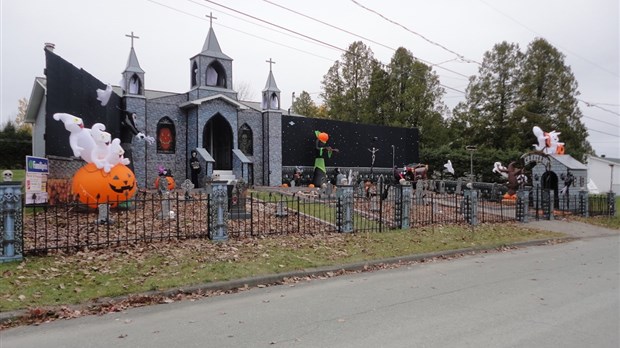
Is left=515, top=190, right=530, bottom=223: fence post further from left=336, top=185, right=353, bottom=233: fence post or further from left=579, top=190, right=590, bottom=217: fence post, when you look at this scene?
left=336, top=185, right=353, bottom=233: fence post

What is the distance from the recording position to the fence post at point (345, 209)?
41.3ft

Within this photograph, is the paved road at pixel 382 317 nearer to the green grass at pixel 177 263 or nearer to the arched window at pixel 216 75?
the green grass at pixel 177 263

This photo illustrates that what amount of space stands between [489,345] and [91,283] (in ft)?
19.4

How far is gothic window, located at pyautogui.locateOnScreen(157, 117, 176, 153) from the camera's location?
76.6 ft

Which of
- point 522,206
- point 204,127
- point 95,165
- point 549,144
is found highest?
point 204,127

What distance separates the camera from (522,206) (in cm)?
1805

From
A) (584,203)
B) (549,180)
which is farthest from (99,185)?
(549,180)

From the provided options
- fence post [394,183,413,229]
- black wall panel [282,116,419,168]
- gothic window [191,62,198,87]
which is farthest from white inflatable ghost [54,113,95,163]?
black wall panel [282,116,419,168]

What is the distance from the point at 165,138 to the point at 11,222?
16.0 metres

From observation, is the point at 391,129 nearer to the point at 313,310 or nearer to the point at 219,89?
the point at 219,89

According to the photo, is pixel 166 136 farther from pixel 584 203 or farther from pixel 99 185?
pixel 584 203

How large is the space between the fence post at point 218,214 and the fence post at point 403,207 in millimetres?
6025

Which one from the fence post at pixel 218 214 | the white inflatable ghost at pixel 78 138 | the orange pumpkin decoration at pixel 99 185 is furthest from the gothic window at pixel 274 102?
the fence post at pixel 218 214

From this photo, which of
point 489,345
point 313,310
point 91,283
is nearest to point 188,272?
point 91,283
